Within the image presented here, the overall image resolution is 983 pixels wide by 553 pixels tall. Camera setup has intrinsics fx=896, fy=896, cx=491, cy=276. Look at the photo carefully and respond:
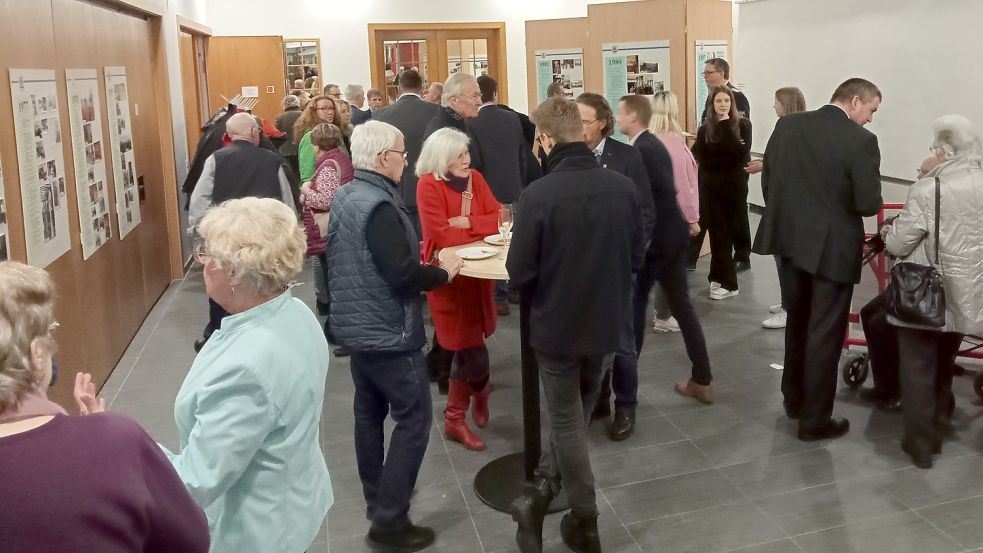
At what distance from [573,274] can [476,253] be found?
90cm

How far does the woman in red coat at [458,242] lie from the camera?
3816 millimetres

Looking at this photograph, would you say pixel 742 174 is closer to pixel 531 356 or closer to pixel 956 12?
pixel 956 12

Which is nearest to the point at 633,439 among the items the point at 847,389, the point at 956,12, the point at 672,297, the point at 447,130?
the point at 672,297

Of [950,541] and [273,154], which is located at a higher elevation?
[273,154]

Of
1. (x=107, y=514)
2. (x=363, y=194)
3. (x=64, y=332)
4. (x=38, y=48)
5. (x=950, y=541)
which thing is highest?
(x=38, y=48)

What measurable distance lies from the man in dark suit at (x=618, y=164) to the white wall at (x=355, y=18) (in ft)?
27.3

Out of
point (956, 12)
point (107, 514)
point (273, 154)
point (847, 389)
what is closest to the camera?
point (107, 514)

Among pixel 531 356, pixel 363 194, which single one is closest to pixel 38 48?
pixel 363 194

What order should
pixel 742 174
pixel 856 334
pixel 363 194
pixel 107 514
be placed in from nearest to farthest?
pixel 107 514 < pixel 363 194 < pixel 856 334 < pixel 742 174

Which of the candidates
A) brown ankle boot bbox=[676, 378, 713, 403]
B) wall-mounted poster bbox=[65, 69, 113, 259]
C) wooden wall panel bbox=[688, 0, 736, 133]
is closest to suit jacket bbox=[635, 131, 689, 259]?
brown ankle boot bbox=[676, 378, 713, 403]

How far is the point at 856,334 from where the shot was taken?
514 centimetres

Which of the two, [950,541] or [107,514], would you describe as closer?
[107,514]

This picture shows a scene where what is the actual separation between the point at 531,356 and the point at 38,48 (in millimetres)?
2932

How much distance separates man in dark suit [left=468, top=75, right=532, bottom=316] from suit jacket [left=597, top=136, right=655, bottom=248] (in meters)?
2.03
